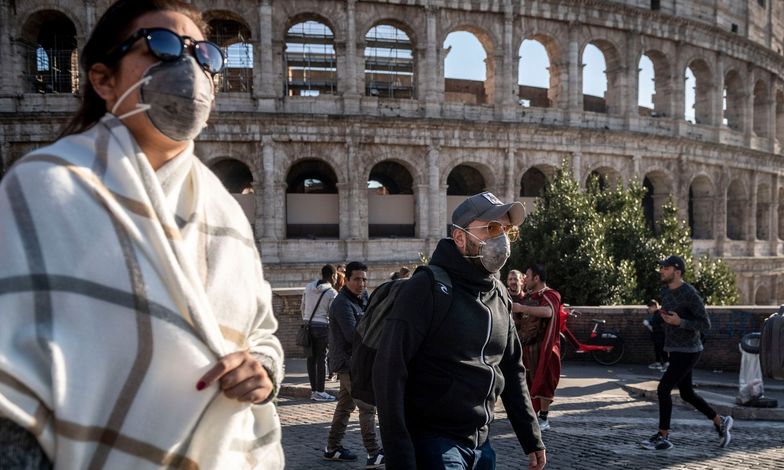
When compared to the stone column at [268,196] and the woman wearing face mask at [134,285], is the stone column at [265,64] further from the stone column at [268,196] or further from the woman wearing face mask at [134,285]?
the woman wearing face mask at [134,285]

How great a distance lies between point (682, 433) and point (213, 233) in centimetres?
744

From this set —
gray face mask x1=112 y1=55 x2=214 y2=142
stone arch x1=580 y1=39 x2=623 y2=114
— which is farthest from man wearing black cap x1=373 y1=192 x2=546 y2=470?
stone arch x1=580 y1=39 x2=623 y2=114

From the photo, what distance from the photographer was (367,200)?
22266 mm

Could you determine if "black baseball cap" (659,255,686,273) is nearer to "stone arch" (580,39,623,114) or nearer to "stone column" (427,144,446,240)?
"stone column" (427,144,446,240)

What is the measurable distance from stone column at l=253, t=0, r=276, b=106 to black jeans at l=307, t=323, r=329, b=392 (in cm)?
1344

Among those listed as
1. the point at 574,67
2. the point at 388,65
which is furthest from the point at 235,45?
the point at 574,67

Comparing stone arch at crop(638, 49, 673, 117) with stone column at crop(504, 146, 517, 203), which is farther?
stone arch at crop(638, 49, 673, 117)

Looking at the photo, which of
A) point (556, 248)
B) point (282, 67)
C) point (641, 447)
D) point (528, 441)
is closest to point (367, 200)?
point (282, 67)

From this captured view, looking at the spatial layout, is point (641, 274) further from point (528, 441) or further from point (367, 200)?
point (528, 441)

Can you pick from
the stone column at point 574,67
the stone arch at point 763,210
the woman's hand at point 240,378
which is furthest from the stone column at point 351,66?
the stone arch at point 763,210

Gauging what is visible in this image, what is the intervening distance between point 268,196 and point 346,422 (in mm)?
15546

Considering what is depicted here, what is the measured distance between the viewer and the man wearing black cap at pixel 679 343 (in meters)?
6.43

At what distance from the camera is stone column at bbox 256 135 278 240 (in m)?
21.1

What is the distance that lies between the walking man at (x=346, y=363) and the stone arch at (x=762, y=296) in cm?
2748
